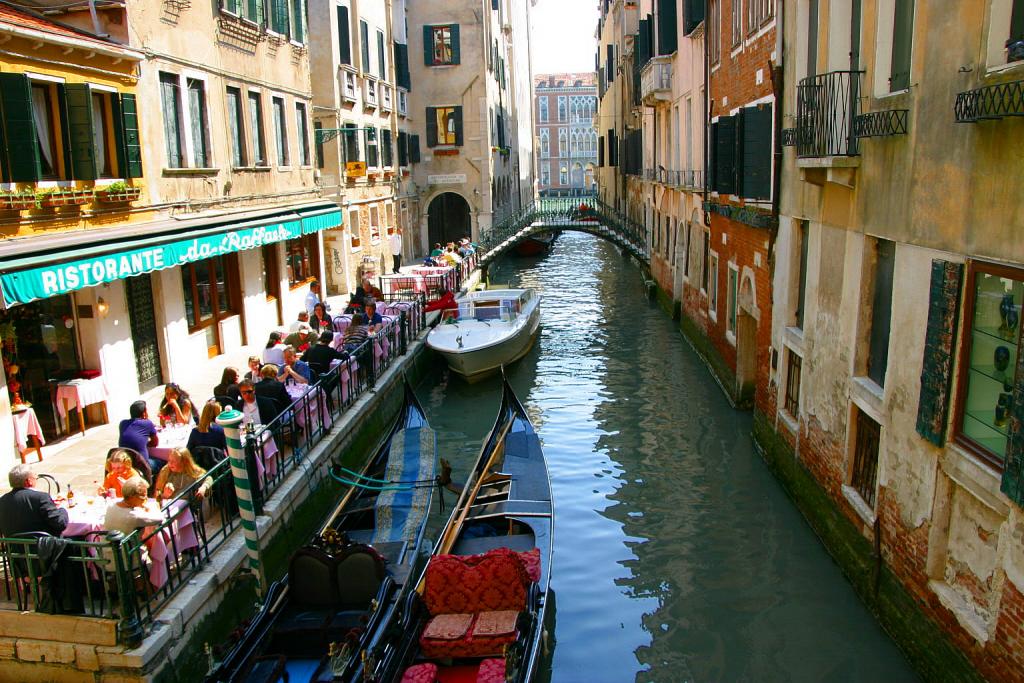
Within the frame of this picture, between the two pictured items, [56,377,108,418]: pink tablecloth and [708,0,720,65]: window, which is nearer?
[56,377,108,418]: pink tablecloth

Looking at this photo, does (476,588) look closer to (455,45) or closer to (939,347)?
(939,347)

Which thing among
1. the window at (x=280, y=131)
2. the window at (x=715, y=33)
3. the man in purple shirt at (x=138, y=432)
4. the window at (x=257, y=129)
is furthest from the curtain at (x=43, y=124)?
the window at (x=715, y=33)

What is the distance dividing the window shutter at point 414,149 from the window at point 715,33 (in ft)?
50.9

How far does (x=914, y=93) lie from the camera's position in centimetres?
615

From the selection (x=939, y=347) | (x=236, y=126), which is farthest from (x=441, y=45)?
(x=939, y=347)

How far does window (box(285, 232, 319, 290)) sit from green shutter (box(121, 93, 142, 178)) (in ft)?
21.0

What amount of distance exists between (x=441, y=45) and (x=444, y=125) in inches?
111

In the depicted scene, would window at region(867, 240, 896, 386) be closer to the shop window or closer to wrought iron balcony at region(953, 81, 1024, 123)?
the shop window

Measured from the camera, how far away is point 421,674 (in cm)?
584

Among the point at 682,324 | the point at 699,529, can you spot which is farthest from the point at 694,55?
the point at 699,529

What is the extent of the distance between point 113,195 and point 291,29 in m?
7.75

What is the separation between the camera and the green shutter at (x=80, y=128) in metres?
9.34

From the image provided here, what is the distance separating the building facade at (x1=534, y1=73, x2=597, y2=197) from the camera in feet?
286

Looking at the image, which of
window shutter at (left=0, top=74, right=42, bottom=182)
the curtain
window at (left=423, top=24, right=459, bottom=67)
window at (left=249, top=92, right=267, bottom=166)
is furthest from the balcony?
window shutter at (left=0, top=74, right=42, bottom=182)
